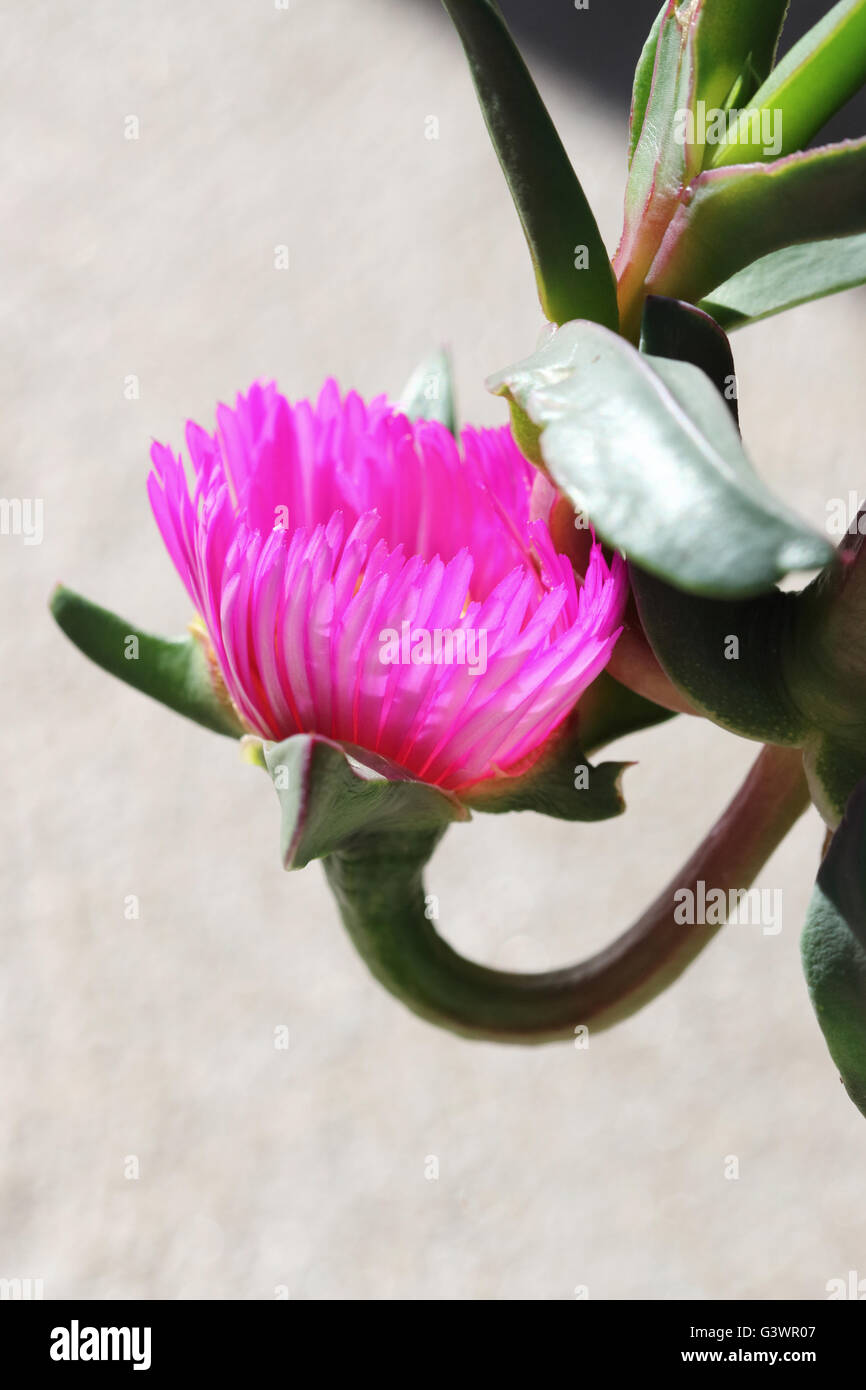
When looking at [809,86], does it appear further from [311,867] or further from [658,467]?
[311,867]

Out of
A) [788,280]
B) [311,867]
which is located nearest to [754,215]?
[788,280]

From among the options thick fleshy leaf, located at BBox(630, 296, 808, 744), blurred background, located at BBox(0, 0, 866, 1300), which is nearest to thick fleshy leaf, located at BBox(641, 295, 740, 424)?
thick fleshy leaf, located at BBox(630, 296, 808, 744)

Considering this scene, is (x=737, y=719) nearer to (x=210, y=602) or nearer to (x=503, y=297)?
(x=210, y=602)

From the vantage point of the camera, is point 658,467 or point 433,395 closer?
point 658,467

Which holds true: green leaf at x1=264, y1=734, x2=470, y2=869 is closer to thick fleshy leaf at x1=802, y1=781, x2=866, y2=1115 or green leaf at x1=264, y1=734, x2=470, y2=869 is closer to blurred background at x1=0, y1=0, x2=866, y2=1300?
thick fleshy leaf at x1=802, y1=781, x2=866, y2=1115

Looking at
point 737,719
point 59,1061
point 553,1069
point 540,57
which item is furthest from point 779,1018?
point 540,57

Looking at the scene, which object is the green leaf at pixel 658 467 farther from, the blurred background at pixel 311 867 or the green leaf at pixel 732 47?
the blurred background at pixel 311 867

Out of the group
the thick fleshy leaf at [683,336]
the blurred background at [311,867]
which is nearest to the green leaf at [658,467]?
the thick fleshy leaf at [683,336]

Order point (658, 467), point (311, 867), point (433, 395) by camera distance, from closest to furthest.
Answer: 1. point (658, 467)
2. point (433, 395)
3. point (311, 867)
